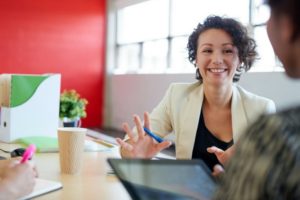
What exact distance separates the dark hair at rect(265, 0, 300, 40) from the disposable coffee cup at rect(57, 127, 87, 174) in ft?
2.90

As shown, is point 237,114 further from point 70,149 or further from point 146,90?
point 146,90

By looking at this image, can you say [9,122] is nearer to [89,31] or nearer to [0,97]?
[0,97]

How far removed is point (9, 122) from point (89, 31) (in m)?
5.05

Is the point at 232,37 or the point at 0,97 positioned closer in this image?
the point at 232,37

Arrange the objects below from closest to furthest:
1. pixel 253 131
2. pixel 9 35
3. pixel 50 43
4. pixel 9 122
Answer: pixel 253 131, pixel 9 122, pixel 9 35, pixel 50 43

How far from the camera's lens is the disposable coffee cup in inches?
47.7

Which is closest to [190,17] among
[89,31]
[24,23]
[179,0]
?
[179,0]

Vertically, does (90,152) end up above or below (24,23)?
below

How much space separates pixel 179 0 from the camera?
5.54 m

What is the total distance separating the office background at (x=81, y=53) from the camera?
594 cm

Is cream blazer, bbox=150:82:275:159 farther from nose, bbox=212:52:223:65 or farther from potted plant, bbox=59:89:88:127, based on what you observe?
Answer: potted plant, bbox=59:89:88:127

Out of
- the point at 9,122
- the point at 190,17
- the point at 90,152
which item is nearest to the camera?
the point at 90,152

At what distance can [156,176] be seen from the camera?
645 millimetres

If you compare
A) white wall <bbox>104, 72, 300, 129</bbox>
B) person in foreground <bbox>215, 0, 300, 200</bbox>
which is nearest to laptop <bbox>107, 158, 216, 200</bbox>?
person in foreground <bbox>215, 0, 300, 200</bbox>
